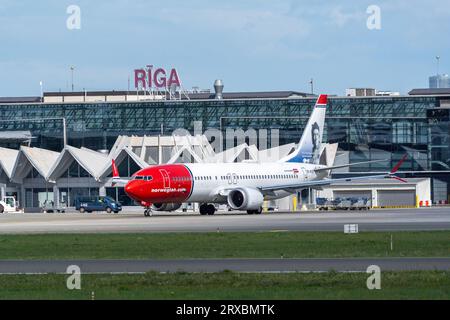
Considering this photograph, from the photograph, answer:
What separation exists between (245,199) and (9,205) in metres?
41.0

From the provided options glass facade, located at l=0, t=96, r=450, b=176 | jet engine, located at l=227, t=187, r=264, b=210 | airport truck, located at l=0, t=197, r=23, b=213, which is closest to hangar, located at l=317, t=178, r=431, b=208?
glass facade, located at l=0, t=96, r=450, b=176

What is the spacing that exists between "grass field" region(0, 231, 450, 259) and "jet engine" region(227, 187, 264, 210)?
3358cm

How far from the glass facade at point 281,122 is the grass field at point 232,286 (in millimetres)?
114946

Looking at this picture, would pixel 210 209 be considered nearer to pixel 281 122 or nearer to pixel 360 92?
pixel 281 122

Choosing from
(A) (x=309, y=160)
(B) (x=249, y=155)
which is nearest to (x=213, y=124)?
(B) (x=249, y=155)

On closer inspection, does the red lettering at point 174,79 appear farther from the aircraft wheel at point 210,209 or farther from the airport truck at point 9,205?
the aircraft wheel at point 210,209

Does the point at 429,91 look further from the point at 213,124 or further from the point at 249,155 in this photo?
the point at 249,155

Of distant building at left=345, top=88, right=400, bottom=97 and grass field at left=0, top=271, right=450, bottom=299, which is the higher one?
distant building at left=345, top=88, right=400, bottom=97

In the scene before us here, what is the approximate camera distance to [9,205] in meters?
120

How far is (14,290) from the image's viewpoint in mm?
28141

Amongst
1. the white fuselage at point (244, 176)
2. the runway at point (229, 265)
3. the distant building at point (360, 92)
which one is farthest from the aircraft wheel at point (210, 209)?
the distant building at point (360, 92)

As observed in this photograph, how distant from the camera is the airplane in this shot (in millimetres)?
84625

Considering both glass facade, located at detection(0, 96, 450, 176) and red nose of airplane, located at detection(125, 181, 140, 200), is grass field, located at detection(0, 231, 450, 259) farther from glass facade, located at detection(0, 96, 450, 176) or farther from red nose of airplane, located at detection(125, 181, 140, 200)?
glass facade, located at detection(0, 96, 450, 176)
